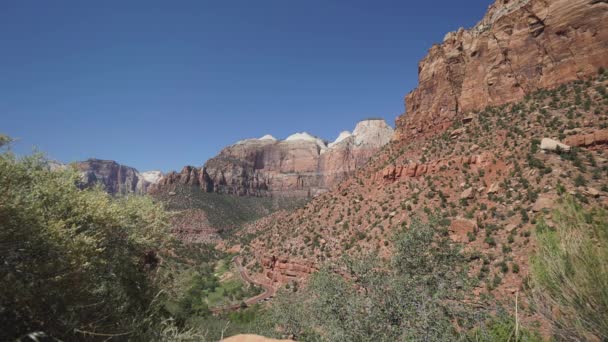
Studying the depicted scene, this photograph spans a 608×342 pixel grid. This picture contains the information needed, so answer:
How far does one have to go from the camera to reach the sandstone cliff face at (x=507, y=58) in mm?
31234

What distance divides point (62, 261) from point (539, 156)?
31868 millimetres

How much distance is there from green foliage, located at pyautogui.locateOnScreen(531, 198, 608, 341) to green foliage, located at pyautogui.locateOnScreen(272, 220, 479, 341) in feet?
10.6

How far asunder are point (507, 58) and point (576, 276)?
40895 mm

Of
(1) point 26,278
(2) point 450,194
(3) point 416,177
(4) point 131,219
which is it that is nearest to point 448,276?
(4) point 131,219

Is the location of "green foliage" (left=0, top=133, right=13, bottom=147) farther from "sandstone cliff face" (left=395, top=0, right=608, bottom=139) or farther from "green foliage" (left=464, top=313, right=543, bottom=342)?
"sandstone cliff face" (left=395, top=0, right=608, bottom=139)

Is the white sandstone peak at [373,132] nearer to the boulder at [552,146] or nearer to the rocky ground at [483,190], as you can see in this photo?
the rocky ground at [483,190]

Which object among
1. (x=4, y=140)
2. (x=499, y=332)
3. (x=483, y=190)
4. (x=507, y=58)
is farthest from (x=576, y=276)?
(x=507, y=58)

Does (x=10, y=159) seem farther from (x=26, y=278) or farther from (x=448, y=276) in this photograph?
(x=448, y=276)

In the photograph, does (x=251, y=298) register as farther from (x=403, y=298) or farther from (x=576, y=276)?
(x=576, y=276)

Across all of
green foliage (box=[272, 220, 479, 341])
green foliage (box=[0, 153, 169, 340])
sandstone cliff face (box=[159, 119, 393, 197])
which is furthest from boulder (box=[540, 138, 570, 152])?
sandstone cliff face (box=[159, 119, 393, 197])

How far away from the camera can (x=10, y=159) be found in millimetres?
8312

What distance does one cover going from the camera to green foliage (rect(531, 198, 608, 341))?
628cm

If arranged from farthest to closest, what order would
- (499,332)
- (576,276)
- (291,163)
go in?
(291,163) < (499,332) < (576,276)

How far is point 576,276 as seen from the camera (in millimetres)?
6633
